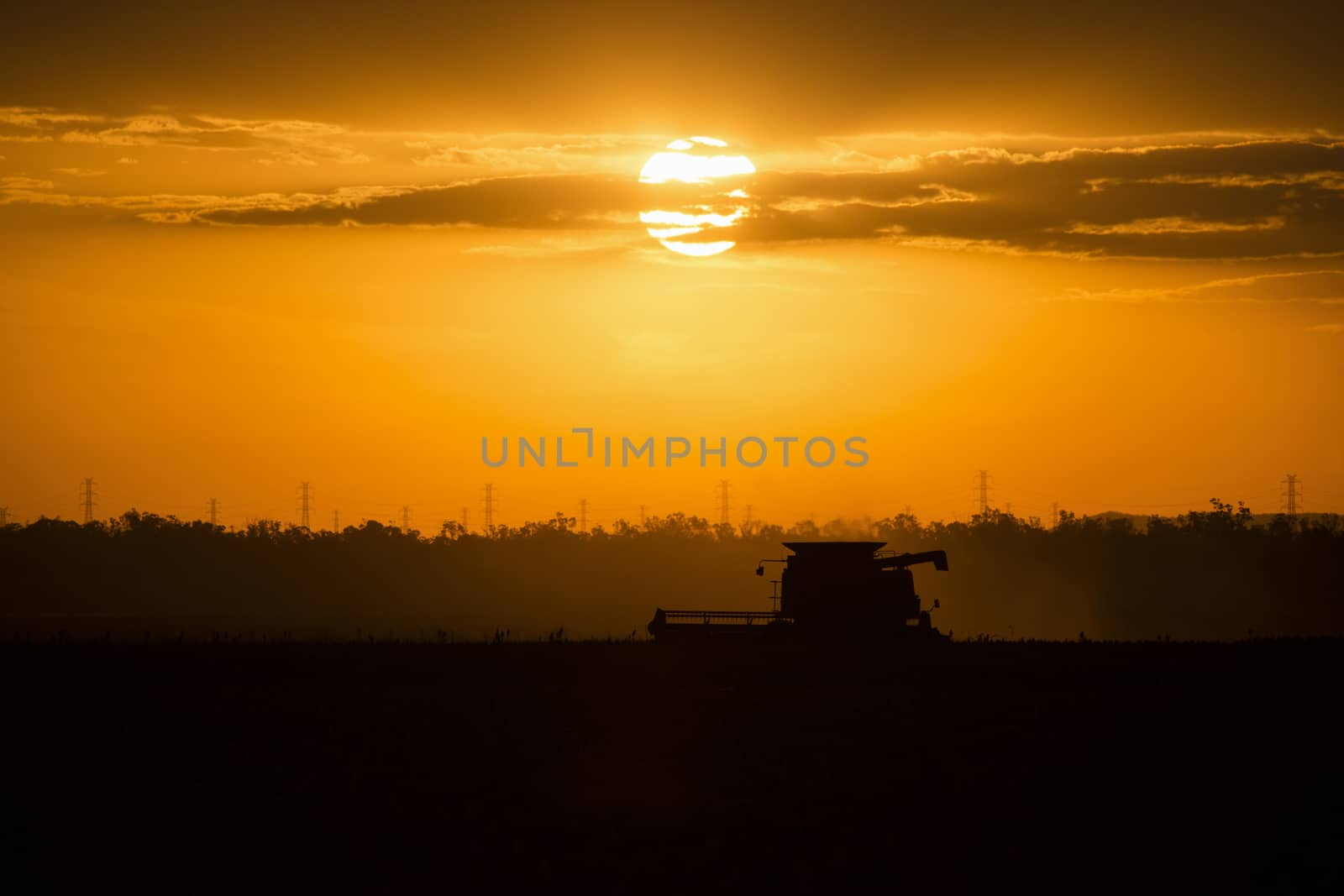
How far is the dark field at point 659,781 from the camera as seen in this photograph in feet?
54.1

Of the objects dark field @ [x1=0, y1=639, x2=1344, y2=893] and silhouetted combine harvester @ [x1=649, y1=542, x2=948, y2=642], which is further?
silhouetted combine harvester @ [x1=649, y1=542, x2=948, y2=642]

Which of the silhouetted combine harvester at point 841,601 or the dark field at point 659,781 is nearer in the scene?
the dark field at point 659,781

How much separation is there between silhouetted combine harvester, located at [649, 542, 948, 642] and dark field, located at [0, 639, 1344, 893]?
11280 mm

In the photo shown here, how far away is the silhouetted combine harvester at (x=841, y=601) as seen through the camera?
48.1 metres

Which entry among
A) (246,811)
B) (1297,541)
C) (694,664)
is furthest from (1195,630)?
(246,811)

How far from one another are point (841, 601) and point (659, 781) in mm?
27594

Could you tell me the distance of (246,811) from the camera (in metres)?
19.3

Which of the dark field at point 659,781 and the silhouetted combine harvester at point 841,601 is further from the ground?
the dark field at point 659,781

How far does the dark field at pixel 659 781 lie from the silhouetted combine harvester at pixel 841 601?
11.3 meters

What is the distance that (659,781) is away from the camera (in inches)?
840

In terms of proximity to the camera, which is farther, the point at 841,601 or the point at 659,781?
the point at 841,601

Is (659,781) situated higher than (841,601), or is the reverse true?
(659,781)

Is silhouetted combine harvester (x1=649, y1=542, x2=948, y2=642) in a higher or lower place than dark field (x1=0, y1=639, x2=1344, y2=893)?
lower

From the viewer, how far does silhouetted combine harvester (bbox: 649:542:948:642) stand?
48.1 metres
